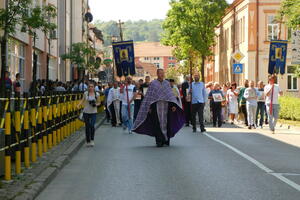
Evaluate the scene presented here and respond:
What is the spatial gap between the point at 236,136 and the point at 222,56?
48768 millimetres

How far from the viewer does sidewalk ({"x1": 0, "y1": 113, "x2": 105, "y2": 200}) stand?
8.66m

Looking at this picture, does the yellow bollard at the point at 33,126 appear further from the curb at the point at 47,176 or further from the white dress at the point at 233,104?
the white dress at the point at 233,104

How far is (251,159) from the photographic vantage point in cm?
1350

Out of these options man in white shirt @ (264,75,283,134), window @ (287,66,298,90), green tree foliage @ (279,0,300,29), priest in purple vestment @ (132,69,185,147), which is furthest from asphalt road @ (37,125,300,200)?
window @ (287,66,298,90)

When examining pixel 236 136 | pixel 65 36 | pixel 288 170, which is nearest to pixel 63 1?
pixel 65 36

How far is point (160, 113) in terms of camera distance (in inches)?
672

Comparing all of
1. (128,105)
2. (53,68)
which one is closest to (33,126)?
(128,105)

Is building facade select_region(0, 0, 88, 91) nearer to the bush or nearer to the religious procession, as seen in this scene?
the religious procession

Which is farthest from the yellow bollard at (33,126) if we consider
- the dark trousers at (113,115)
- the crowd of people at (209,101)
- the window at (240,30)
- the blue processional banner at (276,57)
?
the window at (240,30)

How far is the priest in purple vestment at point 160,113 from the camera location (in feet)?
55.7

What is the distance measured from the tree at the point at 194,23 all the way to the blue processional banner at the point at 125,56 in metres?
31.7

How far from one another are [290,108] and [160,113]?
47.1ft

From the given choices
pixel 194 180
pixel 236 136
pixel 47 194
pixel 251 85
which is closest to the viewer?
pixel 47 194

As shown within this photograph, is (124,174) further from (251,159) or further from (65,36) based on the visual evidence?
(65,36)
